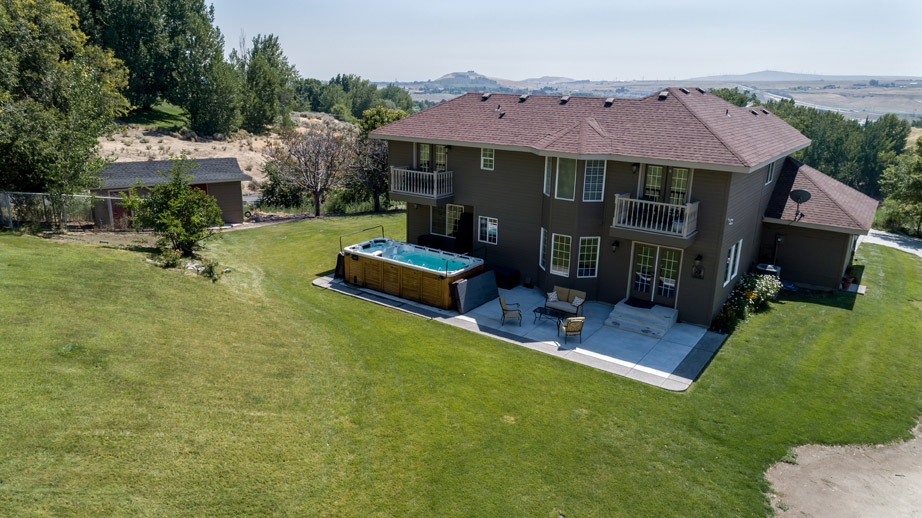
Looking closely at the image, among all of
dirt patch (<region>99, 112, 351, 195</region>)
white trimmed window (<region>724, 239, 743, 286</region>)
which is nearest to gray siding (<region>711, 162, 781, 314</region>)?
white trimmed window (<region>724, 239, 743, 286</region>)

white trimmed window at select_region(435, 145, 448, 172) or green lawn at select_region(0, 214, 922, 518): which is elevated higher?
white trimmed window at select_region(435, 145, 448, 172)

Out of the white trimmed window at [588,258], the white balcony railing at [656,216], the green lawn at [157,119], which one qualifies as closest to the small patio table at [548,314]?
the white trimmed window at [588,258]

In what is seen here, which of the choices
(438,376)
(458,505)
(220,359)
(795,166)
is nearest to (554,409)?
(438,376)

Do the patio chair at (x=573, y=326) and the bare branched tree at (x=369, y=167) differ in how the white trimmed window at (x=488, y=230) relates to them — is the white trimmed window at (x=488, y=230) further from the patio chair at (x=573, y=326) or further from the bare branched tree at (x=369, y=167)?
the bare branched tree at (x=369, y=167)

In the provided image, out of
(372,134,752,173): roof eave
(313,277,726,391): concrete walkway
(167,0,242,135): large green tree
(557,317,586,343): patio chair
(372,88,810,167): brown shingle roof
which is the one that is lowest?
(313,277,726,391): concrete walkway

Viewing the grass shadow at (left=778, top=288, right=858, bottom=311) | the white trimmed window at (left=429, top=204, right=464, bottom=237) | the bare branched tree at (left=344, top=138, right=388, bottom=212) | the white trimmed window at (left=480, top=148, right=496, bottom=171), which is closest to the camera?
the grass shadow at (left=778, top=288, right=858, bottom=311)

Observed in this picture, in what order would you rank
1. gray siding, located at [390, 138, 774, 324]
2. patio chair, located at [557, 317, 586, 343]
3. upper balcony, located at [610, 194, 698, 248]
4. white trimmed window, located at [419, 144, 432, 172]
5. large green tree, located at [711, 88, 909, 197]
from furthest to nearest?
large green tree, located at [711, 88, 909, 197], white trimmed window, located at [419, 144, 432, 172], gray siding, located at [390, 138, 774, 324], upper balcony, located at [610, 194, 698, 248], patio chair, located at [557, 317, 586, 343]

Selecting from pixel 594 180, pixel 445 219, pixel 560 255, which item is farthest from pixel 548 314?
pixel 445 219

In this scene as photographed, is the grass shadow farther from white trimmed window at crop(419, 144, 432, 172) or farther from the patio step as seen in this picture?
white trimmed window at crop(419, 144, 432, 172)
